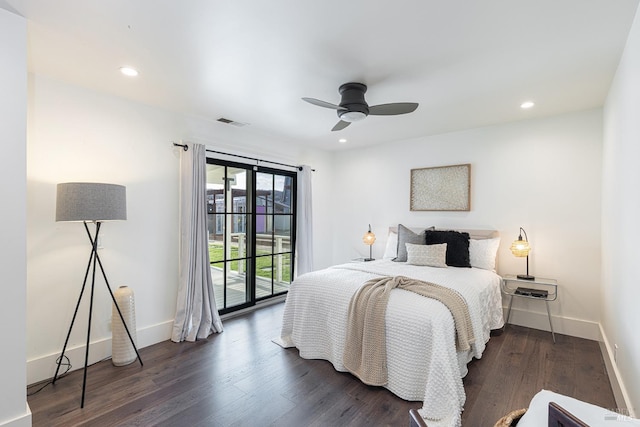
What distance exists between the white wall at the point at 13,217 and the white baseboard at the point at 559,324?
4.56 metres

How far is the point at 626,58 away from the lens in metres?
2.01

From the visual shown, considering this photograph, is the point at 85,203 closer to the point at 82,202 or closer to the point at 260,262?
the point at 82,202

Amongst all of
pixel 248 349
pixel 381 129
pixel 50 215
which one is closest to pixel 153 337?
pixel 248 349

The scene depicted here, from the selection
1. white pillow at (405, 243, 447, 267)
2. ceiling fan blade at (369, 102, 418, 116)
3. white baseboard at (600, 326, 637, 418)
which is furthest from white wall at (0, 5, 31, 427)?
white baseboard at (600, 326, 637, 418)

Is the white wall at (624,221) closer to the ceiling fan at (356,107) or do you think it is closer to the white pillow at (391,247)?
the ceiling fan at (356,107)

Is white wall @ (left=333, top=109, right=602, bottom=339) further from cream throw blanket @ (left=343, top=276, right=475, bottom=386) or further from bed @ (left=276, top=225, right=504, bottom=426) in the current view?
cream throw blanket @ (left=343, top=276, right=475, bottom=386)

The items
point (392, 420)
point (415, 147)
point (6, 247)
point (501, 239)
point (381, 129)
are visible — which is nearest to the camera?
point (6, 247)

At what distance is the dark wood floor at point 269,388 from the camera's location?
1.99 meters

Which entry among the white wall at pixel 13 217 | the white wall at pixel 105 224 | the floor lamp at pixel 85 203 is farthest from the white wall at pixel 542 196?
the white wall at pixel 13 217

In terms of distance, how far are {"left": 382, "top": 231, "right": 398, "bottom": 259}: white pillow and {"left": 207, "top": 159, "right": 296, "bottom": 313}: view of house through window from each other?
4.94ft

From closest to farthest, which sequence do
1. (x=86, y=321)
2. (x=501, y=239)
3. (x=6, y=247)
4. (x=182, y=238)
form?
(x=6, y=247) < (x=86, y=321) < (x=182, y=238) < (x=501, y=239)

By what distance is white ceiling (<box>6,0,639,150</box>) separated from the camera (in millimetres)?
1686

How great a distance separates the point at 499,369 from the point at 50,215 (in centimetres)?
410

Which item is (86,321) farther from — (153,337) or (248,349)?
(248,349)
